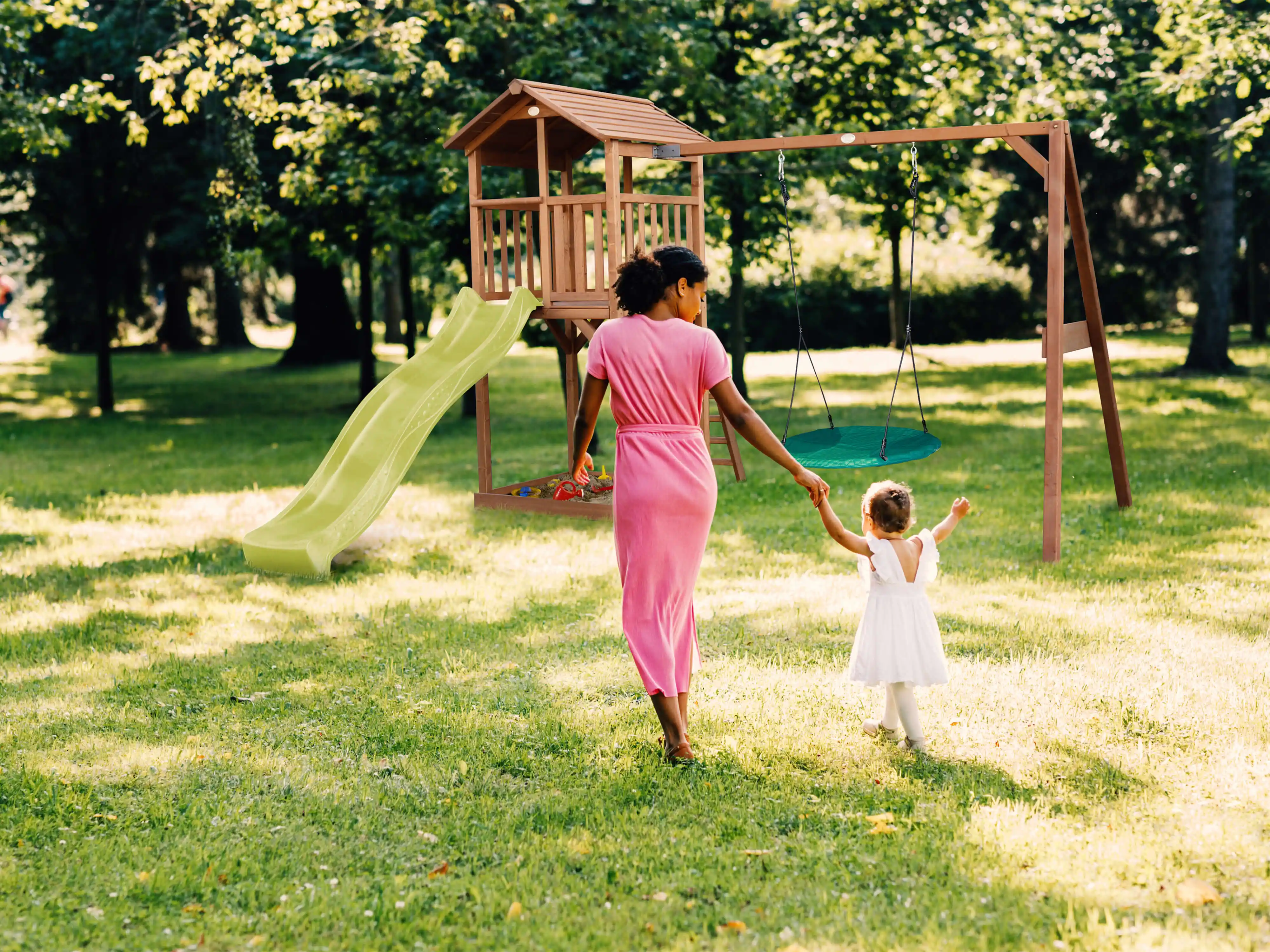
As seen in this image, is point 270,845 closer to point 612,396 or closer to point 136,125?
point 612,396

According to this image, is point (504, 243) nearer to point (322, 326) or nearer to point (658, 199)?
point (658, 199)

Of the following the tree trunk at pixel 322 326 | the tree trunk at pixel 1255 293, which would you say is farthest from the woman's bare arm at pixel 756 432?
the tree trunk at pixel 1255 293

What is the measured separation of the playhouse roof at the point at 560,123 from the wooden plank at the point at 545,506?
2.74 meters

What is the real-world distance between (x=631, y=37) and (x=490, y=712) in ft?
36.2

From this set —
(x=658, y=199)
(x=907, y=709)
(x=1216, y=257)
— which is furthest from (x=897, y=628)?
(x=1216, y=257)

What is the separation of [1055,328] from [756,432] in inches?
160

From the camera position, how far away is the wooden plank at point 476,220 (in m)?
9.87

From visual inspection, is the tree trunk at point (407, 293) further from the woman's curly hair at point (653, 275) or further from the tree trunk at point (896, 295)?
the woman's curly hair at point (653, 275)

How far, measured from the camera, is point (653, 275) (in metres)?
4.90

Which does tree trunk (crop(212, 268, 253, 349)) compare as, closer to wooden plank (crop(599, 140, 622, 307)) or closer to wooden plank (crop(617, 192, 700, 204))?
wooden plank (crop(617, 192, 700, 204))

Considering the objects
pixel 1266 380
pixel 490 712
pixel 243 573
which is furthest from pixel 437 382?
pixel 1266 380

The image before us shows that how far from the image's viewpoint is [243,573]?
891 cm

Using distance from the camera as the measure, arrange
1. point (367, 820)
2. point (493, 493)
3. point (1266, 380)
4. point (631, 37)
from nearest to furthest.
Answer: point (367, 820) < point (493, 493) < point (631, 37) < point (1266, 380)

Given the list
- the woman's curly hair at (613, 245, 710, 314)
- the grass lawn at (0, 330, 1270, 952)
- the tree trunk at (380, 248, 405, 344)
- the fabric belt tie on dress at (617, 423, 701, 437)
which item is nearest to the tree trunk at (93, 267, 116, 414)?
the grass lawn at (0, 330, 1270, 952)
